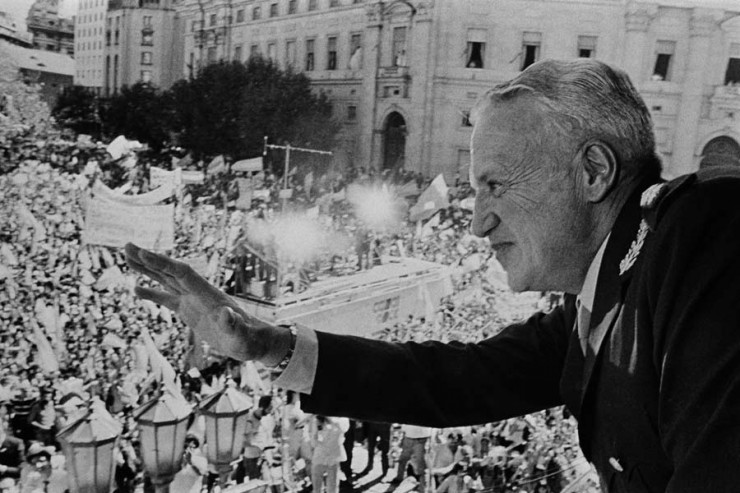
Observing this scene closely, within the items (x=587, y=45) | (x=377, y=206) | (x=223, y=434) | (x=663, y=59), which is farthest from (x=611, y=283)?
(x=663, y=59)

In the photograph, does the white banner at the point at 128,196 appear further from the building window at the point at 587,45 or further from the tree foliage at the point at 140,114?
the building window at the point at 587,45

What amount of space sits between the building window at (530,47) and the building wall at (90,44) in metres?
4.83

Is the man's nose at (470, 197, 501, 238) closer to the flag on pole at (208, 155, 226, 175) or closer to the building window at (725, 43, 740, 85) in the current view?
the flag on pole at (208, 155, 226, 175)

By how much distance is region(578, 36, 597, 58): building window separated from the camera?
325 inches

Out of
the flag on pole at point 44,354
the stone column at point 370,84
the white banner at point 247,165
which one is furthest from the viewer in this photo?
the stone column at point 370,84

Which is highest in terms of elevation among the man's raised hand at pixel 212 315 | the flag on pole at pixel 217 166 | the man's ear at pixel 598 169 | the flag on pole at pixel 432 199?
the man's ear at pixel 598 169

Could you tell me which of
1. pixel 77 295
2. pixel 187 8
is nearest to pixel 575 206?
pixel 77 295

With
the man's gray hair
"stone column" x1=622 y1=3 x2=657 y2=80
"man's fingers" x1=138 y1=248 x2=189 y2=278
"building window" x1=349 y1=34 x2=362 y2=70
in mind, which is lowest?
"man's fingers" x1=138 y1=248 x2=189 y2=278

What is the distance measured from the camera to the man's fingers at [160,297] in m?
0.83

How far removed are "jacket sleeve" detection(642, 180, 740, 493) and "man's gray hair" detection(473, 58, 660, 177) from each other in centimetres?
14

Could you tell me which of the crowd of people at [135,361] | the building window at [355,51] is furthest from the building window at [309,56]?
the crowd of people at [135,361]

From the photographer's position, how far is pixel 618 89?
2.09ft

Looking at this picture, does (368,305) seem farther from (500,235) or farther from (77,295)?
(500,235)

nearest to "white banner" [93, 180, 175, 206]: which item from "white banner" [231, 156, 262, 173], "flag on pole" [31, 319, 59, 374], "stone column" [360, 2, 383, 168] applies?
"white banner" [231, 156, 262, 173]
